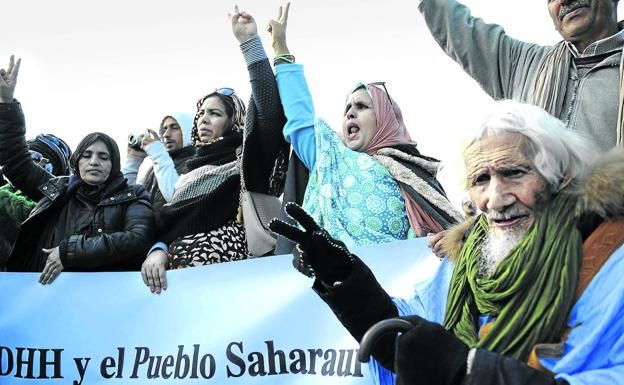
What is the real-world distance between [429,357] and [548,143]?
75 centimetres

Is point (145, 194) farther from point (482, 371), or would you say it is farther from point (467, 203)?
point (482, 371)

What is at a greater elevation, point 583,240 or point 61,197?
point 583,240

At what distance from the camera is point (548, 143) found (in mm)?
2363

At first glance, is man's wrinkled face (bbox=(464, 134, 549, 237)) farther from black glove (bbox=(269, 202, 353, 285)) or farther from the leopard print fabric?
the leopard print fabric

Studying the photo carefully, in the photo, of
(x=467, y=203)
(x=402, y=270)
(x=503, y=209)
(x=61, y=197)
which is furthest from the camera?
(x=61, y=197)

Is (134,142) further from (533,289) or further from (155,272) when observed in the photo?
(533,289)

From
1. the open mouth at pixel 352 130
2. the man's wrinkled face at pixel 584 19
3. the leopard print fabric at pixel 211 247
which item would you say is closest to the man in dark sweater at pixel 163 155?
the leopard print fabric at pixel 211 247

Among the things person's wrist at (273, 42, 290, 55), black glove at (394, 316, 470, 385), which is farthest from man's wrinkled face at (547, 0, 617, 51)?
black glove at (394, 316, 470, 385)

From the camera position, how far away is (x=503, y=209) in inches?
93.8

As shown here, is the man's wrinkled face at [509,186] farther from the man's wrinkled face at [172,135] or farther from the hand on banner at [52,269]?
the man's wrinkled face at [172,135]

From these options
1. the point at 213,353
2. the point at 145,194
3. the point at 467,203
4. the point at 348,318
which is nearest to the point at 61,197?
the point at 145,194

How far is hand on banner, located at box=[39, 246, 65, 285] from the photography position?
4535mm

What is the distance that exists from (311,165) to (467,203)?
1.13 meters

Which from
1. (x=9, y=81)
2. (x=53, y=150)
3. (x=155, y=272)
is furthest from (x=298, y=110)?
(x=53, y=150)
